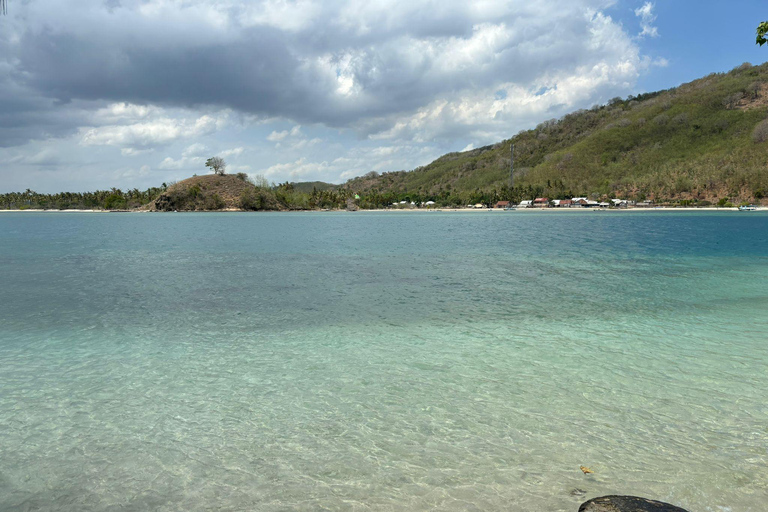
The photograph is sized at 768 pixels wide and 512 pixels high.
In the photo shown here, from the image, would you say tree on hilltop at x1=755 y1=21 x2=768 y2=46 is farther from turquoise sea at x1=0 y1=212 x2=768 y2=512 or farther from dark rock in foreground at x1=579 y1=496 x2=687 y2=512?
dark rock in foreground at x1=579 y1=496 x2=687 y2=512

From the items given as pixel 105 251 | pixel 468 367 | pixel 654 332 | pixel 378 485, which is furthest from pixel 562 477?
pixel 105 251

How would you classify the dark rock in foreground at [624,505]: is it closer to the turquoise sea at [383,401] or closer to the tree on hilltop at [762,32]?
the turquoise sea at [383,401]

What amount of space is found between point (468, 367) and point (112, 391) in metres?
7.40

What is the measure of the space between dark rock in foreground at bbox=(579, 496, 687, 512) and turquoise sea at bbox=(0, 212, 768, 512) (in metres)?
0.35

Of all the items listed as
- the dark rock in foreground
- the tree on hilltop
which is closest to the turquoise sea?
the dark rock in foreground

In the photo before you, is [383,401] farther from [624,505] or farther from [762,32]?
[762,32]

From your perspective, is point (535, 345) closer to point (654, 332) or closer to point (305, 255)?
point (654, 332)

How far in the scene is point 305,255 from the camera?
127 ft

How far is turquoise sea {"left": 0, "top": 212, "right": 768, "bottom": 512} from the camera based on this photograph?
617 centimetres

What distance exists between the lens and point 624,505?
17.1 feet

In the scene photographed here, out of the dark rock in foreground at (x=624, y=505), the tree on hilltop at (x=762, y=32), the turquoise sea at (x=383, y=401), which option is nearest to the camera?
the dark rock in foreground at (x=624, y=505)

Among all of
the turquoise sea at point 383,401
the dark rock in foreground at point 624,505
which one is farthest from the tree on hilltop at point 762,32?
the dark rock in foreground at point 624,505

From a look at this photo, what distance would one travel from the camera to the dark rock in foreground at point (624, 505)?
514cm

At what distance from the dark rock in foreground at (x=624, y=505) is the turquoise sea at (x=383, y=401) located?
35cm
